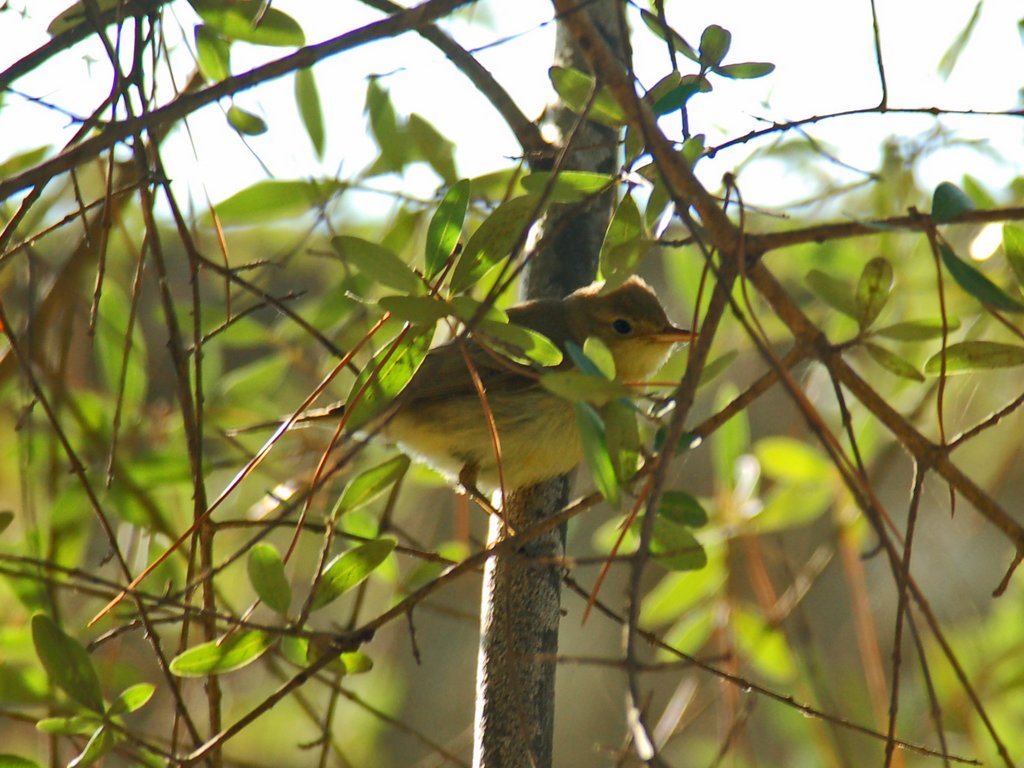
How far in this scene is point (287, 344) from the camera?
335 centimetres

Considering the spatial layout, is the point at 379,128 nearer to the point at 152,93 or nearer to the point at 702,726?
the point at 152,93

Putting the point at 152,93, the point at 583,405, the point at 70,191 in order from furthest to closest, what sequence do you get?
the point at 70,191
the point at 152,93
the point at 583,405

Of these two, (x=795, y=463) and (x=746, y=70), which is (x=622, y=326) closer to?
(x=795, y=463)

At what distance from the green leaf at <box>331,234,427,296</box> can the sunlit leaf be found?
983 millimetres

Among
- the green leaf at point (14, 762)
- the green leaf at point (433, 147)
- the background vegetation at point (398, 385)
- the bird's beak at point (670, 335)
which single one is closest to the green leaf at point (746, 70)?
the background vegetation at point (398, 385)

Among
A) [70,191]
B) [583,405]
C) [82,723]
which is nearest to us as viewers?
[583,405]

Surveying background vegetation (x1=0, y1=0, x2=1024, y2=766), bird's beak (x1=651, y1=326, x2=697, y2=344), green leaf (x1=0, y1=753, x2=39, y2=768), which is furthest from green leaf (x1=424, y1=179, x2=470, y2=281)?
bird's beak (x1=651, y1=326, x2=697, y2=344)

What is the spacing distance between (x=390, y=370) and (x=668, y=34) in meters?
0.76

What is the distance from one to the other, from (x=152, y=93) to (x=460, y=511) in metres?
1.42

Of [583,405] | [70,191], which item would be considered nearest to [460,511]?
[583,405]

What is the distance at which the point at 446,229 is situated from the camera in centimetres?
192

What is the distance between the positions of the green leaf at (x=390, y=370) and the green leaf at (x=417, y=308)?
15cm

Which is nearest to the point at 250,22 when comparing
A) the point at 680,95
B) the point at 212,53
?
the point at 212,53

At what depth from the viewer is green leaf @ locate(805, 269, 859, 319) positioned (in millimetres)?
1926
